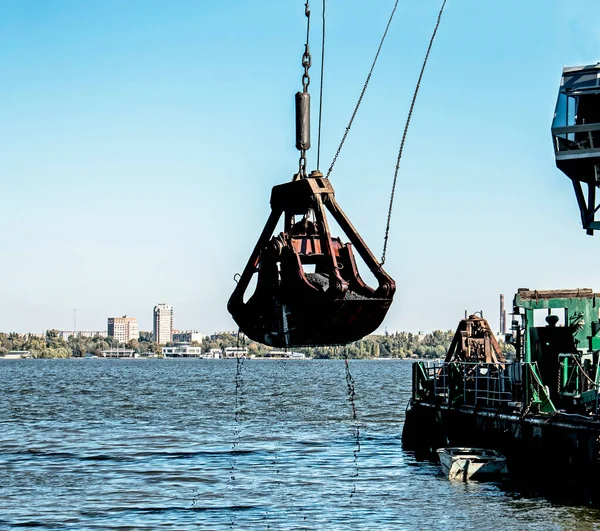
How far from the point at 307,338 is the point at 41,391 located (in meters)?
96.7

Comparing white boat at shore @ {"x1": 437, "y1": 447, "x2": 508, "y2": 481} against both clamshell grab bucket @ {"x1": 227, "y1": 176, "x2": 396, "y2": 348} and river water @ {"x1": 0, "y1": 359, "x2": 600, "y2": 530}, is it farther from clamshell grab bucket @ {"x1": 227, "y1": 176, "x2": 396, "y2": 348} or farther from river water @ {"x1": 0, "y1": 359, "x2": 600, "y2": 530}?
clamshell grab bucket @ {"x1": 227, "y1": 176, "x2": 396, "y2": 348}

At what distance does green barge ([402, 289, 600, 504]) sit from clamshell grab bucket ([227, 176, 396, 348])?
14.0 meters

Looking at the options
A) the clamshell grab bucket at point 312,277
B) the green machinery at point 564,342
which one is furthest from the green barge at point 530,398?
the clamshell grab bucket at point 312,277

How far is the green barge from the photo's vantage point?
27922 millimetres

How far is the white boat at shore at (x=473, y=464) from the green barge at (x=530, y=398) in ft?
1.15

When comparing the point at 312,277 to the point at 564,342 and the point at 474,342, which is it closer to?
the point at 564,342

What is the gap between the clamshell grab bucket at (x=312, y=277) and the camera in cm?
1382

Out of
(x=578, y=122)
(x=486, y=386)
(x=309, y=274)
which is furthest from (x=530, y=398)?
(x=309, y=274)

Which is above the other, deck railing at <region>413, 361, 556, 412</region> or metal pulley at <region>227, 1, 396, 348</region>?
metal pulley at <region>227, 1, 396, 348</region>

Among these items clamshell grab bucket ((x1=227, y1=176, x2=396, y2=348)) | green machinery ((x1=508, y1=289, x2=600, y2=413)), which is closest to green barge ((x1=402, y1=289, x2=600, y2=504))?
green machinery ((x1=508, y1=289, x2=600, y2=413))

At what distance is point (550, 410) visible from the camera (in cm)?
2944

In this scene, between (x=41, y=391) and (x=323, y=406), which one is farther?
(x=41, y=391)

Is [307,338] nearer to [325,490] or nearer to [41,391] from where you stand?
[325,490]

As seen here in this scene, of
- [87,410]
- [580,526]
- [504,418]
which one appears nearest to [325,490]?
[504,418]
